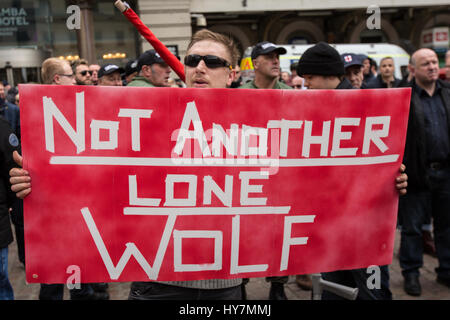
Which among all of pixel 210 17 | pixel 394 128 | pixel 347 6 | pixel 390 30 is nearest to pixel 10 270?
pixel 394 128

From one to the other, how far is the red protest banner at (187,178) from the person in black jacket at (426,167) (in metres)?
1.91

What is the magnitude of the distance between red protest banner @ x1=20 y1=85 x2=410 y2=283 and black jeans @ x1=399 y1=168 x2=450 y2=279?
7.19ft

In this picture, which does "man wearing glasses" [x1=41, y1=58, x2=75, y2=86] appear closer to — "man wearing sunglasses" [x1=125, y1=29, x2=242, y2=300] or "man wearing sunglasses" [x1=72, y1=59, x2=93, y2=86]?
"man wearing sunglasses" [x1=72, y1=59, x2=93, y2=86]

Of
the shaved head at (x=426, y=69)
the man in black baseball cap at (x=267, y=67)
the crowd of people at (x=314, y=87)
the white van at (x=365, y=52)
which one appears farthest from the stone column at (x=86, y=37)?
the shaved head at (x=426, y=69)

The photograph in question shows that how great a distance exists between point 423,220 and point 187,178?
9.65 feet

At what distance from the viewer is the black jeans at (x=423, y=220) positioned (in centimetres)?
385

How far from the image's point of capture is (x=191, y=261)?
189 centimetres

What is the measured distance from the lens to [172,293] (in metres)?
1.90

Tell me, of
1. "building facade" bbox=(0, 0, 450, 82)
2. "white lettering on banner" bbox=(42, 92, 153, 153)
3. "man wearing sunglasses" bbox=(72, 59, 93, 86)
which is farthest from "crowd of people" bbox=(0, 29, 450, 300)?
"building facade" bbox=(0, 0, 450, 82)

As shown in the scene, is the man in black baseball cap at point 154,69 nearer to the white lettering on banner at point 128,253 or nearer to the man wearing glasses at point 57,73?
the man wearing glasses at point 57,73

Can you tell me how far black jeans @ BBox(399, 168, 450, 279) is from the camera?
3.85 meters
